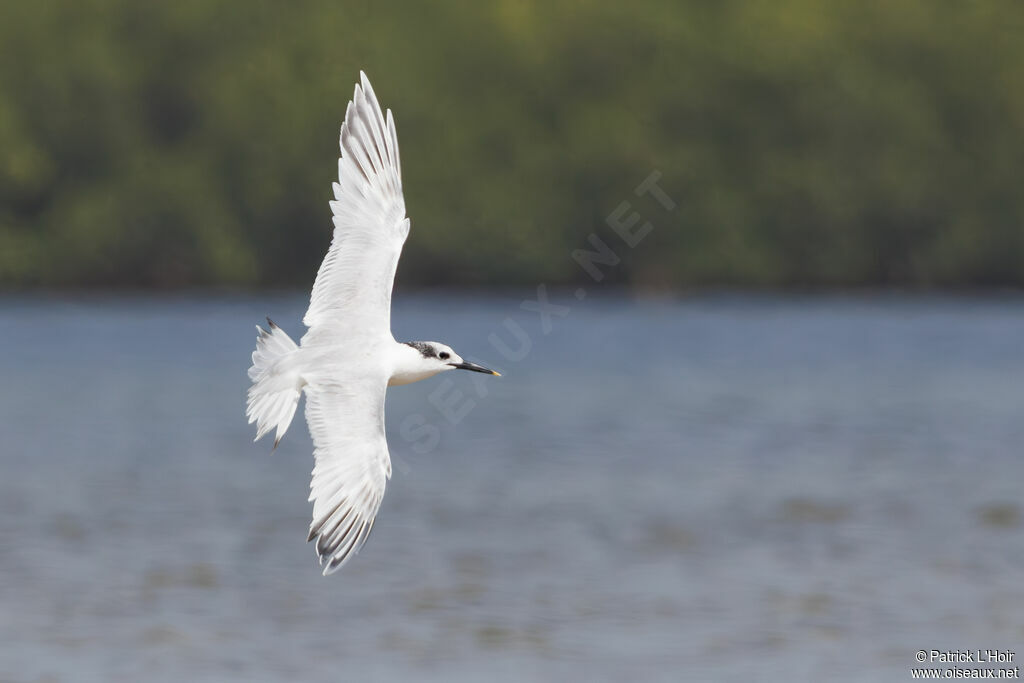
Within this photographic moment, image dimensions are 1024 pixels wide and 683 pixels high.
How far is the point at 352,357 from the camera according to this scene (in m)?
10.6

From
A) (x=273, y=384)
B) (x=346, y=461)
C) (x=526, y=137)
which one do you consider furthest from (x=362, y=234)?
(x=526, y=137)

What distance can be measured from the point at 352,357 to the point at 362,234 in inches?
38.1

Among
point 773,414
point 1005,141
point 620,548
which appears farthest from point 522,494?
point 1005,141

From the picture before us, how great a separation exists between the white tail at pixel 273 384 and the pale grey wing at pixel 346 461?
0.56 ft

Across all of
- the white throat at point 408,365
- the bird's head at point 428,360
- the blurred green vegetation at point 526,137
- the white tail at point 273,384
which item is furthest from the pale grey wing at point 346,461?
the blurred green vegetation at point 526,137

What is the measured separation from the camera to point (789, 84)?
207ft

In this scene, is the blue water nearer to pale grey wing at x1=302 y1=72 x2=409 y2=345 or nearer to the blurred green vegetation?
pale grey wing at x1=302 y1=72 x2=409 y2=345

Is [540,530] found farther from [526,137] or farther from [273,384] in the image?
[526,137]

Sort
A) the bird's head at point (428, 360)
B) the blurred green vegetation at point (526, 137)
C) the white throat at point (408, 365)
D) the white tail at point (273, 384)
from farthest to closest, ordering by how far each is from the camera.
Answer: the blurred green vegetation at point (526, 137)
the bird's head at point (428, 360)
the white throat at point (408, 365)
the white tail at point (273, 384)

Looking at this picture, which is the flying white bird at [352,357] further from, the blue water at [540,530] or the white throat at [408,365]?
the blue water at [540,530]

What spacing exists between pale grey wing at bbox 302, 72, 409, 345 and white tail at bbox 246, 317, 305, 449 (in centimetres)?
23

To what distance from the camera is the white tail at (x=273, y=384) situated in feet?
34.5

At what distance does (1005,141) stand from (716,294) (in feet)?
38.0

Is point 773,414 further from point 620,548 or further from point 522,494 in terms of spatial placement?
point 620,548
